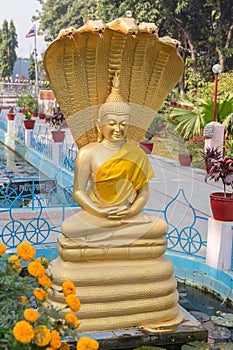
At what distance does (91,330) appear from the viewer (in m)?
3.88

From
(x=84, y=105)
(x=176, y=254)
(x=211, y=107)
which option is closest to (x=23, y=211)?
(x=176, y=254)

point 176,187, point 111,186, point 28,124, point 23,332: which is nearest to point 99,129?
point 111,186

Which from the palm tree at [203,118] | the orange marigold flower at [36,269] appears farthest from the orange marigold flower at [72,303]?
the palm tree at [203,118]

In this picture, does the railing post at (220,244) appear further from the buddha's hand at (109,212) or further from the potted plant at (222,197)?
the buddha's hand at (109,212)

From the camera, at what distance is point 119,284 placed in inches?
158

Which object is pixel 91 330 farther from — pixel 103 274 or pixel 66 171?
pixel 66 171

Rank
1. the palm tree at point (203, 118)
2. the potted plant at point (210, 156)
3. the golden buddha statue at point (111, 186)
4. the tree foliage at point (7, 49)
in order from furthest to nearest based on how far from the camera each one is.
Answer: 1. the tree foliage at point (7, 49)
2. the palm tree at point (203, 118)
3. the potted plant at point (210, 156)
4. the golden buddha statue at point (111, 186)

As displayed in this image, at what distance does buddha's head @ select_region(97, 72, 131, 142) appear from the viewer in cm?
414

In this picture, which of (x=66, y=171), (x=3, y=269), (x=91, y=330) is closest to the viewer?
(x=3, y=269)

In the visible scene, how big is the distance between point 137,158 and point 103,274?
3.22 ft

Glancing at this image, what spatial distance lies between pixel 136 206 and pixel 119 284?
0.64 m

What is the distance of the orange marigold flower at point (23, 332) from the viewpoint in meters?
2.06

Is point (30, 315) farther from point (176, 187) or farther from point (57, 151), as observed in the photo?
point (57, 151)

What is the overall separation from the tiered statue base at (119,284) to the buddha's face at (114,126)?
818 mm
